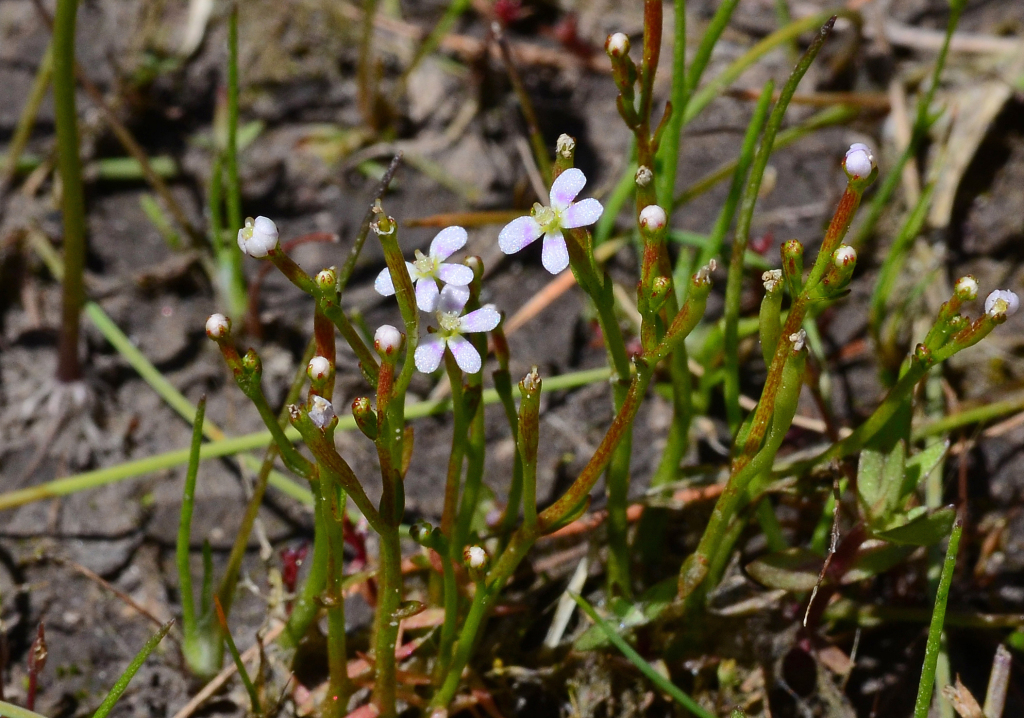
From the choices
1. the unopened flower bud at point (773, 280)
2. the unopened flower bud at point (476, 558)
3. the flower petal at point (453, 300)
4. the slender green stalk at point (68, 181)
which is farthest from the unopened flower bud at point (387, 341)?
the slender green stalk at point (68, 181)

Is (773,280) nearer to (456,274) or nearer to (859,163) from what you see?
(859,163)

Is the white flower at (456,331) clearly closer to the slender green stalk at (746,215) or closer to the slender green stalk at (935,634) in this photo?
the slender green stalk at (746,215)

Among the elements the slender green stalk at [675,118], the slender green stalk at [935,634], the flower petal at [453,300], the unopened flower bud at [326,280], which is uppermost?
the slender green stalk at [675,118]

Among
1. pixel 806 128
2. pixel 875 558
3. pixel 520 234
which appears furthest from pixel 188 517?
pixel 806 128

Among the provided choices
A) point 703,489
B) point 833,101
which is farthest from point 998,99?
point 703,489

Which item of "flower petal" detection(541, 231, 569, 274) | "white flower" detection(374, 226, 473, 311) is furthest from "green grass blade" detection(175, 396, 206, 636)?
"flower petal" detection(541, 231, 569, 274)
